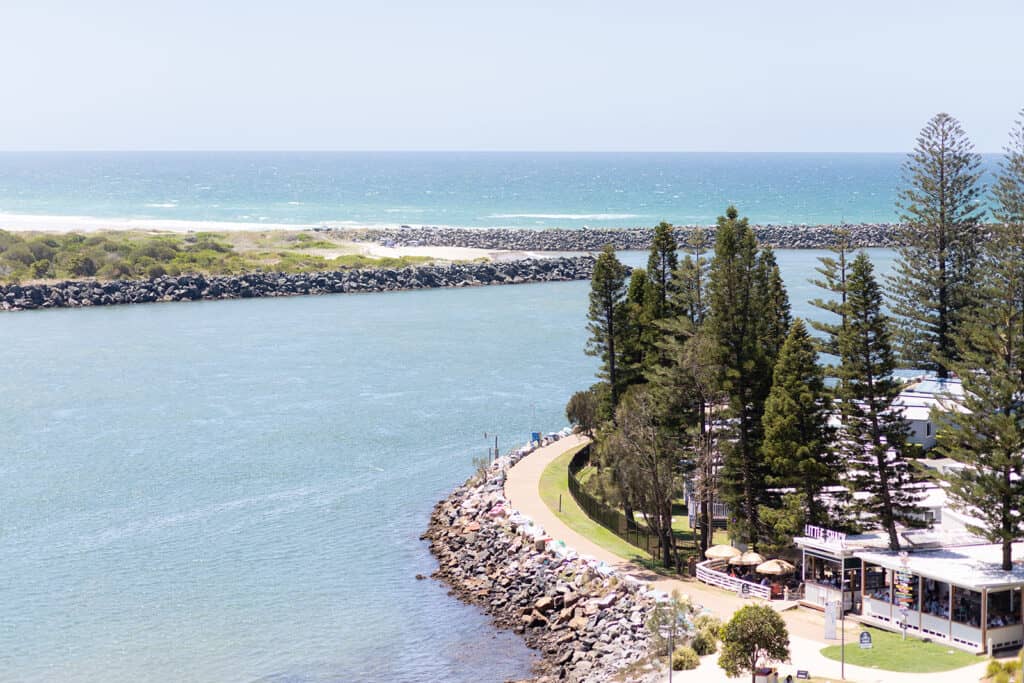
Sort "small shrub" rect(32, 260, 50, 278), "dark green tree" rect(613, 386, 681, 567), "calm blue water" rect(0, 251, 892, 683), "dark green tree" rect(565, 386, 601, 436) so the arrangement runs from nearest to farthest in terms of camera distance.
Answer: "calm blue water" rect(0, 251, 892, 683) → "dark green tree" rect(613, 386, 681, 567) → "dark green tree" rect(565, 386, 601, 436) → "small shrub" rect(32, 260, 50, 278)

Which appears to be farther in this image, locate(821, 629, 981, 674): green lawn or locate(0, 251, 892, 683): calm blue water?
locate(0, 251, 892, 683): calm blue water

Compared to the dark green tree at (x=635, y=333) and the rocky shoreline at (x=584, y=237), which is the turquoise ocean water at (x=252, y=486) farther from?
the rocky shoreline at (x=584, y=237)

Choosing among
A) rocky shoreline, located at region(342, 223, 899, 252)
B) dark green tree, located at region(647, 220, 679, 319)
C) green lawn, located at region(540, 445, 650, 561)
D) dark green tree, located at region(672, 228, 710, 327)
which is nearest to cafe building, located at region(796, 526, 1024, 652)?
green lawn, located at region(540, 445, 650, 561)

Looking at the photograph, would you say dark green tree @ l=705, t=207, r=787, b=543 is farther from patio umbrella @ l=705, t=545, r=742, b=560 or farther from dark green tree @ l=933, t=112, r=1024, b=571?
dark green tree @ l=933, t=112, r=1024, b=571

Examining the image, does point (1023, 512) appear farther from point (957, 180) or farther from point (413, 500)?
point (957, 180)

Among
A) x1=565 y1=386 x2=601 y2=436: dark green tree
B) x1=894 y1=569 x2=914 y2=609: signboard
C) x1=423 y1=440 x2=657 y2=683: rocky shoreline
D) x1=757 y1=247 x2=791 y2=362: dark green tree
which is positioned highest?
x1=757 y1=247 x2=791 y2=362: dark green tree

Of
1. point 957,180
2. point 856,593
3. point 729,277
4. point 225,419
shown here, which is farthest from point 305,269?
point 856,593

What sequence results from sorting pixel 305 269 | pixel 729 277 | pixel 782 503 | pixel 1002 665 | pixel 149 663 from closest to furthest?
pixel 1002 665 → pixel 149 663 → pixel 782 503 → pixel 729 277 → pixel 305 269
